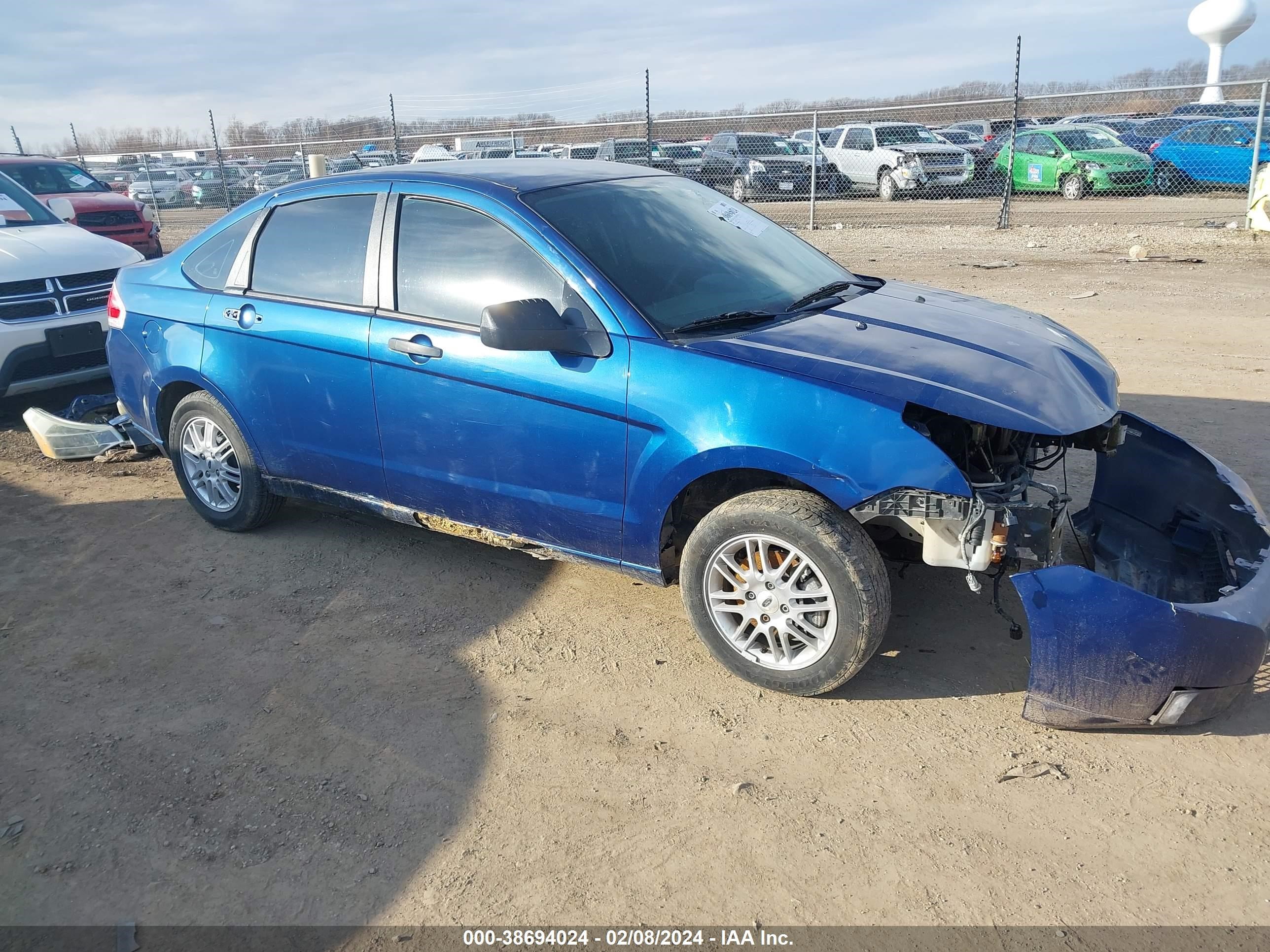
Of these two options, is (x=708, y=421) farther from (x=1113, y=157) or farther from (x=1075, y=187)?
(x=1113, y=157)

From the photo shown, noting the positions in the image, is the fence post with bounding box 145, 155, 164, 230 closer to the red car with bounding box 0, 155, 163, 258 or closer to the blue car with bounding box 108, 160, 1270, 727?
the red car with bounding box 0, 155, 163, 258

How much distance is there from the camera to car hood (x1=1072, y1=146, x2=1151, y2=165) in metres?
19.2

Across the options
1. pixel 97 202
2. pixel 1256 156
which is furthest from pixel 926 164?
pixel 97 202

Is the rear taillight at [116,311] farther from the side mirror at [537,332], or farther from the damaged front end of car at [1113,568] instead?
the damaged front end of car at [1113,568]

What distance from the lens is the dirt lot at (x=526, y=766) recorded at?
8.87ft

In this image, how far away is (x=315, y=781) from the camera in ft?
10.6

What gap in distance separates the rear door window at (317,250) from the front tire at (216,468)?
2.45 ft

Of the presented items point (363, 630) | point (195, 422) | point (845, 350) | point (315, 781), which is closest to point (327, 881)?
point (315, 781)

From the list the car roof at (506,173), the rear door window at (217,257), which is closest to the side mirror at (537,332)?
the car roof at (506,173)

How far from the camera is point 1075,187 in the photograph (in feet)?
64.2

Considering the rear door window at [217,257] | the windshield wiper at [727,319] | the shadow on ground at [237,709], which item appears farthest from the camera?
the rear door window at [217,257]

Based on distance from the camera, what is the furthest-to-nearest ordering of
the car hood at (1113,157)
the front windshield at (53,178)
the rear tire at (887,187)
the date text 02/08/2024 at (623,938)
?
the rear tire at (887,187)
the car hood at (1113,157)
the front windshield at (53,178)
the date text 02/08/2024 at (623,938)

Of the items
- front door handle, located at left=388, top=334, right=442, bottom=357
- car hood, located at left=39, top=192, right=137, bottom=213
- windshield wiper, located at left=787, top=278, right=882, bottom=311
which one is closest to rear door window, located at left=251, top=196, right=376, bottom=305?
front door handle, located at left=388, top=334, right=442, bottom=357

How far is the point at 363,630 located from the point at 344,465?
781mm
